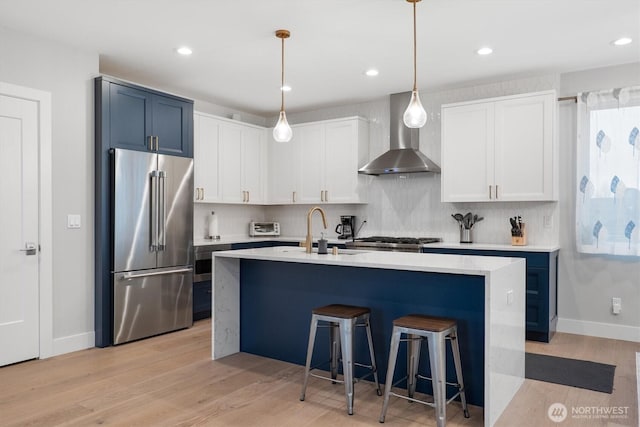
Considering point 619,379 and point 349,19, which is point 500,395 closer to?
point 619,379

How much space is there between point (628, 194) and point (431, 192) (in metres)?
1.94

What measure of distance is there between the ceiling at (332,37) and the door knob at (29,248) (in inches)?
65.9

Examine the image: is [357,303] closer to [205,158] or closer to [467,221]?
[467,221]

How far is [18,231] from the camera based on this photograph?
3691 mm

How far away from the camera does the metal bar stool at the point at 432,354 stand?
254cm

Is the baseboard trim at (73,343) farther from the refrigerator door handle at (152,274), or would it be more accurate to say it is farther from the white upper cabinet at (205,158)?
the white upper cabinet at (205,158)

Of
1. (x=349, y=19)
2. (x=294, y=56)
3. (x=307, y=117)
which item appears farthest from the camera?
(x=307, y=117)

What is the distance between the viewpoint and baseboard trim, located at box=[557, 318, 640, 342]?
4.40 metres

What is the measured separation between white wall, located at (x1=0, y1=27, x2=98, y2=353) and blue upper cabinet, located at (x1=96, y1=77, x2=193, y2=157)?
147 mm

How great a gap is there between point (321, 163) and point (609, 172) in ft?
10.4

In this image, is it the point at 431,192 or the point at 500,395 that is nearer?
the point at 500,395

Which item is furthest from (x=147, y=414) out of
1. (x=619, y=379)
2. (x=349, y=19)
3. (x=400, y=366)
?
(x=619, y=379)

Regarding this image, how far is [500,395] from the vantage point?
2.72 m

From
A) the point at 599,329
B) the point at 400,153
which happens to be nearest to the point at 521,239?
the point at 599,329
